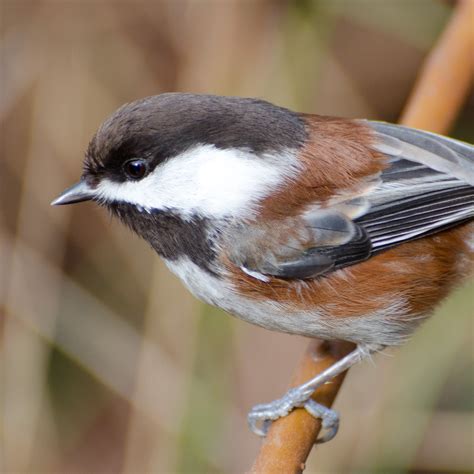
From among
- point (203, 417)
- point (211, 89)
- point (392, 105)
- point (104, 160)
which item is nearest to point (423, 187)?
point (104, 160)

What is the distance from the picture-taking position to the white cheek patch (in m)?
2.26

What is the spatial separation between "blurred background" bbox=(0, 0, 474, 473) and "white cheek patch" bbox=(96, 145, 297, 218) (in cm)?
93

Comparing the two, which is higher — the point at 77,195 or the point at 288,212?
the point at 288,212

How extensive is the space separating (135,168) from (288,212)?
0.45 metres

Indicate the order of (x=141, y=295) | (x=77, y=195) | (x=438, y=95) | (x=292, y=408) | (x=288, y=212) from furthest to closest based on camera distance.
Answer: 1. (x=141, y=295)
2. (x=438, y=95)
3. (x=77, y=195)
4. (x=288, y=212)
5. (x=292, y=408)

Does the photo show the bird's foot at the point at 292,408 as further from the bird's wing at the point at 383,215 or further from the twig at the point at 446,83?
the twig at the point at 446,83

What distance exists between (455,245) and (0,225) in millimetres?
2405

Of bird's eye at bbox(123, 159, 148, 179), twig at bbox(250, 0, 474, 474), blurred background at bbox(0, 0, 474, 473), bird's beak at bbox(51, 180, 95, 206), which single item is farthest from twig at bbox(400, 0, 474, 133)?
bird's beak at bbox(51, 180, 95, 206)

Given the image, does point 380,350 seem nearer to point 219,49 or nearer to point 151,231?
point 151,231

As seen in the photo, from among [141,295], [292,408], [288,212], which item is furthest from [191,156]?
[141,295]

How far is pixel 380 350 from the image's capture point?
2547 millimetres

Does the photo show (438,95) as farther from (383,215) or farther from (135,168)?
(135,168)

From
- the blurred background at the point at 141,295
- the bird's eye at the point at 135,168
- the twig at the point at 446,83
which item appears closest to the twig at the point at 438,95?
the twig at the point at 446,83

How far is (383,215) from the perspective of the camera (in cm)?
242
